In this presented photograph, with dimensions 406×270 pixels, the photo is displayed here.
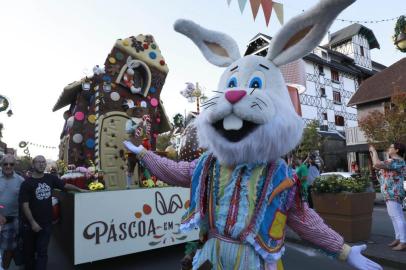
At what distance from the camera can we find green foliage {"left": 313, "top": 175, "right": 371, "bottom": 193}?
5.34m

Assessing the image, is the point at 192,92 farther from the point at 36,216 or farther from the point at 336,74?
the point at 336,74

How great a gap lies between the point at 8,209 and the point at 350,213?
15.9 ft

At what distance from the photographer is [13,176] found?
4.35 metres

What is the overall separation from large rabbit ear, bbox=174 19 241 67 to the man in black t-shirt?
266 cm

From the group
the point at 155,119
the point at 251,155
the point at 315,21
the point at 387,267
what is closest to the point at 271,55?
the point at 315,21

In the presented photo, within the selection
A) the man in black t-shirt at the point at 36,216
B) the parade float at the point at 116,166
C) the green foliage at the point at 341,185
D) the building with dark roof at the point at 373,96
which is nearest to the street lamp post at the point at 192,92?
the parade float at the point at 116,166

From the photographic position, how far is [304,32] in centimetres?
202

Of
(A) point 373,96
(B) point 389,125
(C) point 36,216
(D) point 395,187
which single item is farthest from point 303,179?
(A) point 373,96

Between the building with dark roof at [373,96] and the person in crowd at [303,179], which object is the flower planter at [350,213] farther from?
the building with dark roof at [373,96]

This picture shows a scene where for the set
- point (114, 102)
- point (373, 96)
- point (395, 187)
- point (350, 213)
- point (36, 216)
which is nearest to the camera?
point (36, 216)

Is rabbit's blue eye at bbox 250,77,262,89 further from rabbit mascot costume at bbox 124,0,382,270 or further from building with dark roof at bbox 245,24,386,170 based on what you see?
building with dark roof at bbox 245,24,386,170

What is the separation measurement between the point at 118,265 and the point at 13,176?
1.84 m

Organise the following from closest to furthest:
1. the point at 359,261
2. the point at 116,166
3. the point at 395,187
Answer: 1. the point at 359,261
2. the point at 395,187
3. the point at 116,166

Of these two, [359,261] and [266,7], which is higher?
[266,7]
